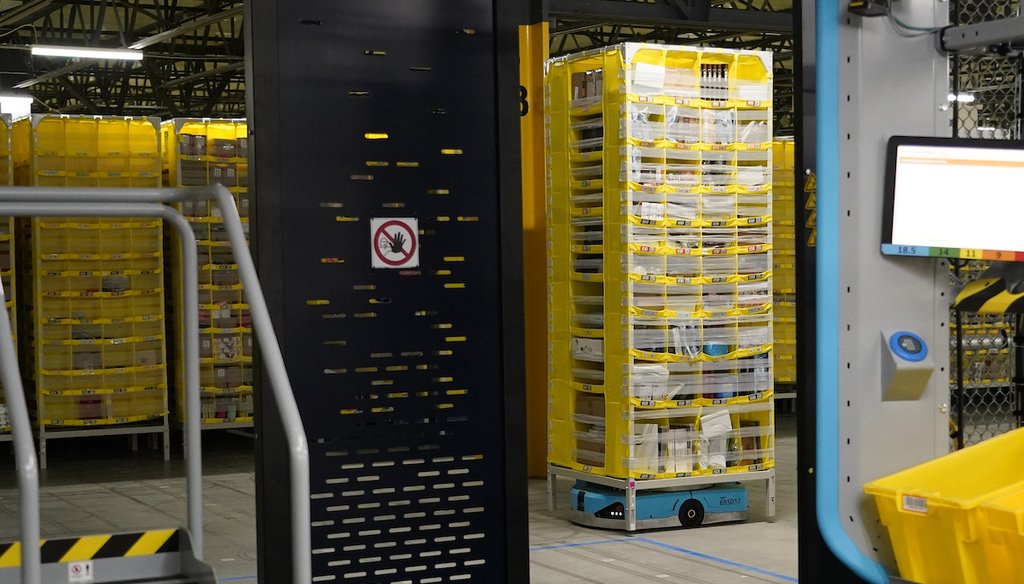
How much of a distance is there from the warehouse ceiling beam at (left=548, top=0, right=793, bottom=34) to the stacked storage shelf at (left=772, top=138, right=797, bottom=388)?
202 cm

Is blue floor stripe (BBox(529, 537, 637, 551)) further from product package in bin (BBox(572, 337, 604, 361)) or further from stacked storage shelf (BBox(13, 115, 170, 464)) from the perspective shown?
stacked storage shelf (BBox(13, 115, 170, 464))

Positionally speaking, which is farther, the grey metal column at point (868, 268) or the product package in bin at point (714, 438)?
the product package in bin at point (714, 438)

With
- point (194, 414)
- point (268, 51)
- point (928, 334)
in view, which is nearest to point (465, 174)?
point (268, 51)

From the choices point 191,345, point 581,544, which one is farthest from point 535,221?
point 191,345

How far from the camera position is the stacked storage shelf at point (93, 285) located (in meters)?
12.4

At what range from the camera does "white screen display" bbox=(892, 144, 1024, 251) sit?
4.93 meters

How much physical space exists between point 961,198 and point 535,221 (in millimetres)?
6508

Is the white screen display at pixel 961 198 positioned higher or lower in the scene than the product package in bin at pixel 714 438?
higher

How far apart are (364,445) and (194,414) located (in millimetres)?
958

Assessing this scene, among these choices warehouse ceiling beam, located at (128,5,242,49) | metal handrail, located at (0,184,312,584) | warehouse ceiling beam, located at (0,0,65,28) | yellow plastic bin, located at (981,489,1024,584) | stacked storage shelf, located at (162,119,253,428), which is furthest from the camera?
warehouse ceiling beam, located at (0,0,65,28)

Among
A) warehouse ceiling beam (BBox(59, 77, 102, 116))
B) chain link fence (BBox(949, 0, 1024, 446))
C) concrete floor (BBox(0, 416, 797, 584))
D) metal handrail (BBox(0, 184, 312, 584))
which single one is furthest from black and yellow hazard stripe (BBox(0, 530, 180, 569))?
warehouse ceiling beam (BBox(59, 77, 102, 116))

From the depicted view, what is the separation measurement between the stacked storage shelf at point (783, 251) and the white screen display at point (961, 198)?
8982mm

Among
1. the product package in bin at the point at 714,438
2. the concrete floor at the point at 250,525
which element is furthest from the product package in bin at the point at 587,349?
the concrete floor at the point at 250,525

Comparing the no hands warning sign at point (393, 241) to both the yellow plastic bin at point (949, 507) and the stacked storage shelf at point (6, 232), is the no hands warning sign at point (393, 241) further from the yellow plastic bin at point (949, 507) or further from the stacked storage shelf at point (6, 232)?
the stacked storage shelf at point (6, 232)
